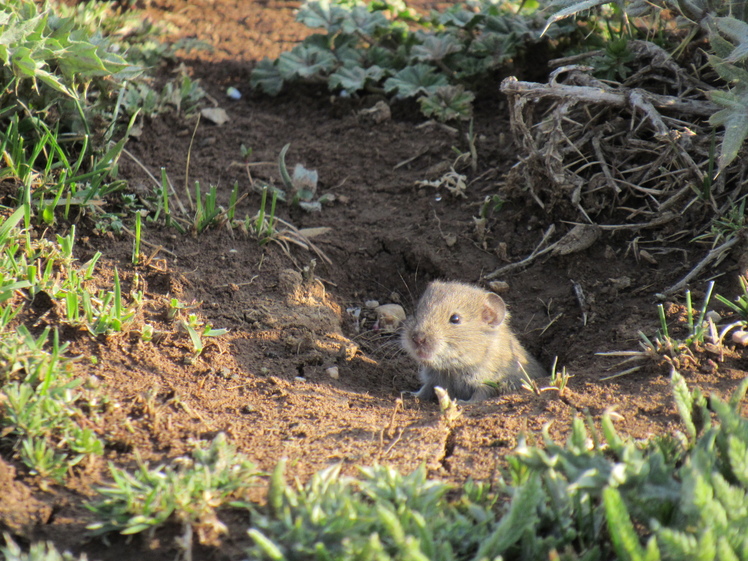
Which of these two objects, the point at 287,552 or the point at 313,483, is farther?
the point at 313,483

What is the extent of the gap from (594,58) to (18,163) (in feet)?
12.4

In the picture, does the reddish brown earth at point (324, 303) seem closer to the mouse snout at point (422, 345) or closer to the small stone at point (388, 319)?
the small stone at point (388, 319)

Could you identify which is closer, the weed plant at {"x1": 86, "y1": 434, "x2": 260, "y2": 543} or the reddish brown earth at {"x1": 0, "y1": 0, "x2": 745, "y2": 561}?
the weed plant at {"x1": 86, "y1": 434, "x2": 260, "y2": 543}

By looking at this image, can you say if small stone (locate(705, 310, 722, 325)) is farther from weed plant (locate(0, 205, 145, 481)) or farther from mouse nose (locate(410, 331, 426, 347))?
weed plant (locate(0, 205, 145, 481))

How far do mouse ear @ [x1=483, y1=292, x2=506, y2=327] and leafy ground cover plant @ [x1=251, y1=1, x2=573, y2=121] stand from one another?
5.57ft

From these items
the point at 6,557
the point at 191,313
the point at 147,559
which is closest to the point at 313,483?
the point at 147,559

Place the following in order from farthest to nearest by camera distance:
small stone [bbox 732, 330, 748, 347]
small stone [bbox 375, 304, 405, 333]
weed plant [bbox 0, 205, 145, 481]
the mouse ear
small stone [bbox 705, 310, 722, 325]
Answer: small stone [bbox 375, 304, 405, 333] < the mouse ear < small stone [bbox 705, 310, 722, 325] < small stone [bbox 732, 330, 748, 347] < weed plant [bbox 0, 205, 145, 481]

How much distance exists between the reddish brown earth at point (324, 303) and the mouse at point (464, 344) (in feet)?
0.90

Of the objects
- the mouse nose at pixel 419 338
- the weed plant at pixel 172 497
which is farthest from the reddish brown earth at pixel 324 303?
the mouse nose at pixel 419 338

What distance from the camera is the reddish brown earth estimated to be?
312 cm

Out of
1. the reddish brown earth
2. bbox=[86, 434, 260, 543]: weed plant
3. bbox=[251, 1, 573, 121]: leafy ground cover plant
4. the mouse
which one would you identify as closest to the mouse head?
the mouse

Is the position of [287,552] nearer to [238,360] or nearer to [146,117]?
[238,360]

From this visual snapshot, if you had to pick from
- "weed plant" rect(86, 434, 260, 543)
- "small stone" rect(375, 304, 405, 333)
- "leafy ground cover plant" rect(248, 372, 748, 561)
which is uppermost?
"leafy ground cover plant" rect(248, 372, 748, 561)

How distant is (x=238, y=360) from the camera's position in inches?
156
